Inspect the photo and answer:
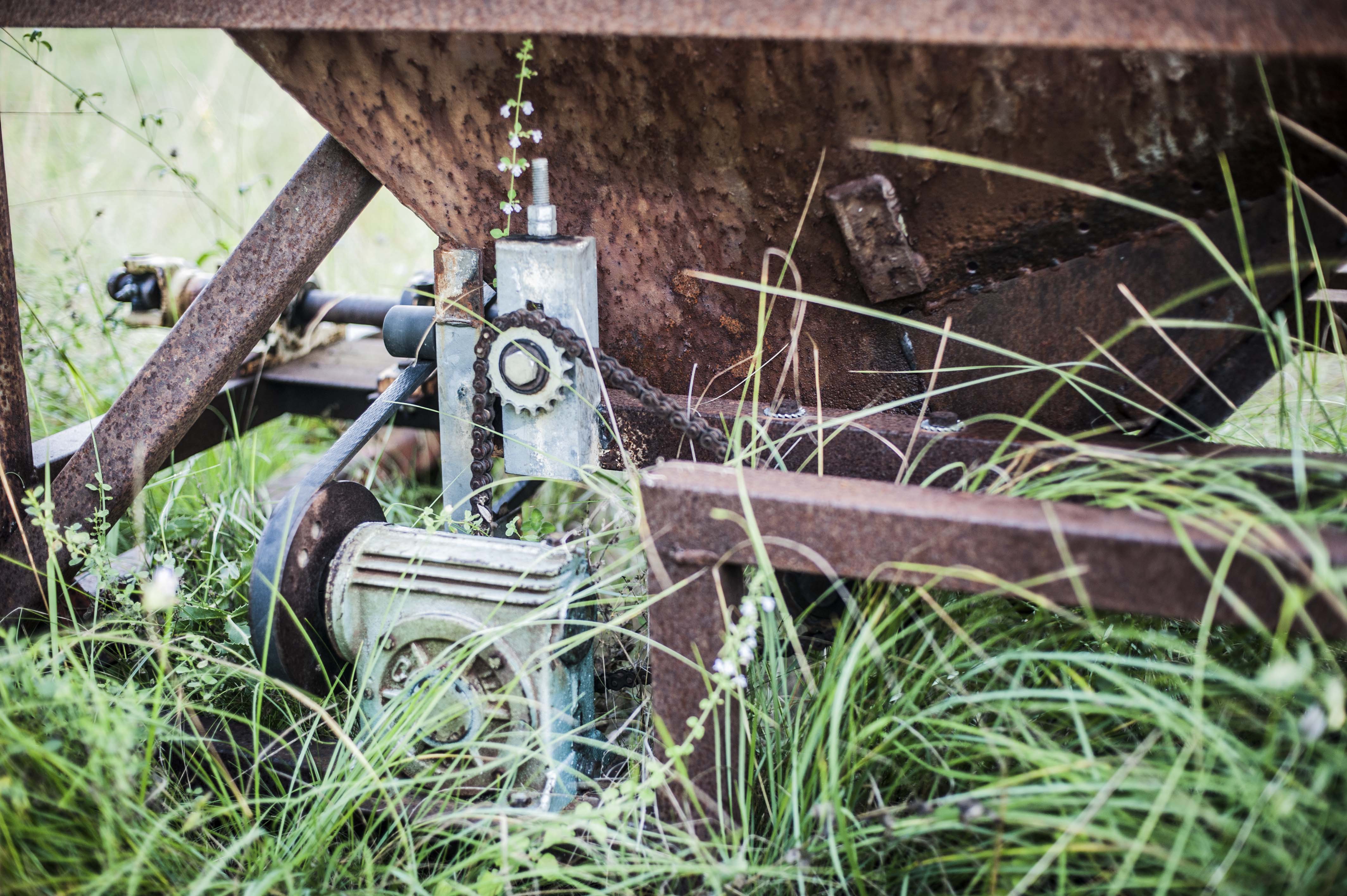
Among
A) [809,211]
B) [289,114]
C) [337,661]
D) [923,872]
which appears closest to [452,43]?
[809,211]

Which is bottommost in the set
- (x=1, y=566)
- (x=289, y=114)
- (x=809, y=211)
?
(x=1, y=566)

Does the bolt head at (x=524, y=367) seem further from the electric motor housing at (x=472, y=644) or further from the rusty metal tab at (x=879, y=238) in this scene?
the rusty metal tab at (x=879, y=238)

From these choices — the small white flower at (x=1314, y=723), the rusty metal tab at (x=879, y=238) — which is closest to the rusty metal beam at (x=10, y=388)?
the rusty metal tab at (x=879, y=238)

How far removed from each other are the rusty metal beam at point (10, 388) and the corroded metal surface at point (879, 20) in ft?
2.39

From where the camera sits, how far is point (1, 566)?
1879 millimetres

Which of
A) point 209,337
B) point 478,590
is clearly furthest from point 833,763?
point 209,337

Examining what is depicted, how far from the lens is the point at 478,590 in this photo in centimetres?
162

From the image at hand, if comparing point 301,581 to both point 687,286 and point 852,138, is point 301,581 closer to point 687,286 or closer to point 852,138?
point 687,286

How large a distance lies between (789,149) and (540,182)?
481mm

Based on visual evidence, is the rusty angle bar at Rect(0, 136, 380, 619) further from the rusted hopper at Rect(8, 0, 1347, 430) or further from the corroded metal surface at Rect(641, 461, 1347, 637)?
the corroded metal surface at Rect(641, 461, 1347, 637)

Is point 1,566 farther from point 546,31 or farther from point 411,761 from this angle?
point 546,31

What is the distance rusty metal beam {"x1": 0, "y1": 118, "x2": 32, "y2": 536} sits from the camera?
1850 millimetres

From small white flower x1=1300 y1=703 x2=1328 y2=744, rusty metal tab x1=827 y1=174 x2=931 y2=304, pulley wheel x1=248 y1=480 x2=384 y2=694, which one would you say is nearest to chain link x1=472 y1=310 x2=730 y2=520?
pulley wheel x1=248 y1=480 x2=384 y2=694

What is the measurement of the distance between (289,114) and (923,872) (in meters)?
7.63
